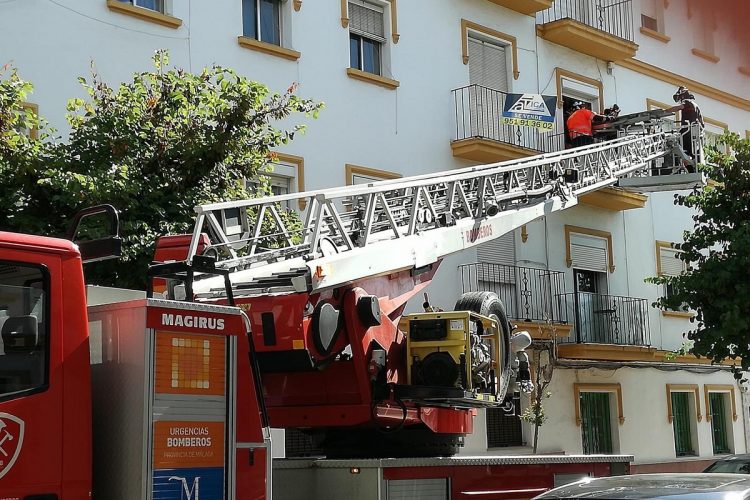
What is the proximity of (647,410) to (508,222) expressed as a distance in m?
11.9

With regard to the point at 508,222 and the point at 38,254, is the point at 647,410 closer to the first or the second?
the point at 508,222

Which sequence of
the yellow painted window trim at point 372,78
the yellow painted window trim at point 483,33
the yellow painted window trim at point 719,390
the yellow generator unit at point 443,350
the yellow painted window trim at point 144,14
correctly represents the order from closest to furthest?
1. the yellow generator unit at point 443,350
2. the yellow painted window trim at point 144,14
3. the yellow painted window trim at point 372,78
4. the yellow painted window trim at point 483,33
5. the yellow painted window trim at point 719,390

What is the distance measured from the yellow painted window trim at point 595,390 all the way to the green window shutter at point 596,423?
18 centimetres

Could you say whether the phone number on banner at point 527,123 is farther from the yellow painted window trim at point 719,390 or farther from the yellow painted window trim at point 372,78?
the yellow painted window trim at point 719,390

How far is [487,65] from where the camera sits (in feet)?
62.9

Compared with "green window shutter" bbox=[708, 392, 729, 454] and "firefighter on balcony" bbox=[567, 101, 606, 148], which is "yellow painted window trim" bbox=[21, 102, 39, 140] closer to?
"firefighter on balcony" bbox=[567, 101, 606, 148]

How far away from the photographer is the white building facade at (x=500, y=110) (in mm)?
13820

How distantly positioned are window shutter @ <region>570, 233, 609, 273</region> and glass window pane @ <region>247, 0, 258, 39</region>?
8334 mm

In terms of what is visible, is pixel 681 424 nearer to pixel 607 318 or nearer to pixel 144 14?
pixel 607 318

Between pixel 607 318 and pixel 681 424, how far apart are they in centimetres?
400

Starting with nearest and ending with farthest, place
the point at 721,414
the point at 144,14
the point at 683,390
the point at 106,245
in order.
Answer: the point at 106,245 < the point at 144,14 < the point at 683,390 < the point at 721,414

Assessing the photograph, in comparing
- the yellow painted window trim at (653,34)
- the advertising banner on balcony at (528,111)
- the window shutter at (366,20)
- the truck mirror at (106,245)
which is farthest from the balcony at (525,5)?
the truck mirror at (106,245)

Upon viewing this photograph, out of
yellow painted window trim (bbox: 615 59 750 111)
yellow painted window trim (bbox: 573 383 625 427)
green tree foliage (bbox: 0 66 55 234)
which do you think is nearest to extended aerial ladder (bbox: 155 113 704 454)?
green tree foliage (bbox: 0 66 55 234)

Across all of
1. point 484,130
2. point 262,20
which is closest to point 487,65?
point 484,130
